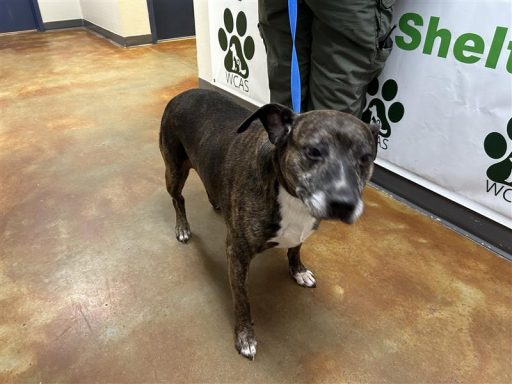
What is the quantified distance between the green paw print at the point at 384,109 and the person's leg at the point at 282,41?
0.50 metres

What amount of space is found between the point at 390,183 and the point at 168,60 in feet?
12.9

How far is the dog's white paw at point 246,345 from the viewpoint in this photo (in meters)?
1.58

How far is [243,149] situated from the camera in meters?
1.57

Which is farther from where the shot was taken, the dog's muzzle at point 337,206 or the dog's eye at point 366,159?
the dog's eye at point 366,159

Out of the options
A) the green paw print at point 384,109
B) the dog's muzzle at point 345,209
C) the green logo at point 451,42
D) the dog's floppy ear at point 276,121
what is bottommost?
the green paw print at point 384,109

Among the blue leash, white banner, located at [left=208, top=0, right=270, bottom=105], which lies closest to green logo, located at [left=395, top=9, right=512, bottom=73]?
the blue leash

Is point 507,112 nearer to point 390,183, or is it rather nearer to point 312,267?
point 390,183

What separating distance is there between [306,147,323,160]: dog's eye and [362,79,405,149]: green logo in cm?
141

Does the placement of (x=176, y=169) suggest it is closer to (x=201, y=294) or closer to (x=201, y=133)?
(x=201, y=133)

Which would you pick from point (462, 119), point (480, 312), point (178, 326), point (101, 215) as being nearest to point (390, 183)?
point (462, 119)

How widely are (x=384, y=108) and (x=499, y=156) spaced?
71 cm

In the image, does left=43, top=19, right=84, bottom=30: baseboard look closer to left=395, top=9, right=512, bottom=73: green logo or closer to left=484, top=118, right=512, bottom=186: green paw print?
left=395, top=9, right=512, bottom=73: green logo

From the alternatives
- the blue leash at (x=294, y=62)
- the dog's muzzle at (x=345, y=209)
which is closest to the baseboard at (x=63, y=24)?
the blue leash at (x=294, y=62)

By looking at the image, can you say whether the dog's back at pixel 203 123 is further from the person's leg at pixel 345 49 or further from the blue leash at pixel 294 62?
the person's leg at pixel 345 49
